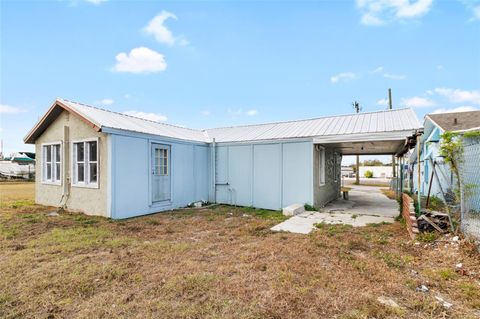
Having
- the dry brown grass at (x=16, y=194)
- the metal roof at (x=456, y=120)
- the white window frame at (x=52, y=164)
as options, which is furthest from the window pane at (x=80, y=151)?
the metal roof at (x=456, y=120)

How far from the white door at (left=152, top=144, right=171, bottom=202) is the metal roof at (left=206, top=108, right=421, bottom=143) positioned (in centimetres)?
268

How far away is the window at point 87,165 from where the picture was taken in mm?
8359

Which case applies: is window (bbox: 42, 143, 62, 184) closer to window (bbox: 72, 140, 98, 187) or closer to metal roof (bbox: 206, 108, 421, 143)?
window (bbox: 72, 140, 98, 187)

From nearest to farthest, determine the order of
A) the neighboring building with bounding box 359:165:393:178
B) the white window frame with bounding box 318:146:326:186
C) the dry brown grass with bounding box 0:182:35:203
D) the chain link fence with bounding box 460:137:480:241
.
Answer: the chain link fence with bounding box 460:137:480:241 → the white window frame with bounding box 318:146:326:186 → the dry brown grass with bounding box 0:182:35:203 → the neighboring building with bounding box 359:165:393:178

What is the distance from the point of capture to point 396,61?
12641 mm

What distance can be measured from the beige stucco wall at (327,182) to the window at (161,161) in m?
5.64

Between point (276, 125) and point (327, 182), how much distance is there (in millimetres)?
3571

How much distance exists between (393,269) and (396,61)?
12433mm

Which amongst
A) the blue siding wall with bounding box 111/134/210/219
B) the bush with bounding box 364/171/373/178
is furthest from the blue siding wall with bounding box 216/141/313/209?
the bush with bounding box 364/171/373/178

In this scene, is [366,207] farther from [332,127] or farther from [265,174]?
[265,174]

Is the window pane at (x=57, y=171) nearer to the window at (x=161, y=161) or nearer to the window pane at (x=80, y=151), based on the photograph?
the window pane at (x=80, y=151)

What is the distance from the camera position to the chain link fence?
501cm

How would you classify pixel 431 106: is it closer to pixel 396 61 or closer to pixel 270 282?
pixel 396 61

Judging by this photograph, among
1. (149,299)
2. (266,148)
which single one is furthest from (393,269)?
(266,148)
